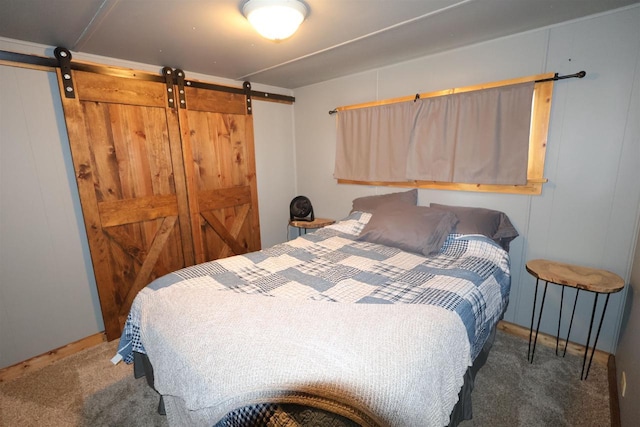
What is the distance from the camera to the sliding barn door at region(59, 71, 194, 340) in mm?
2242

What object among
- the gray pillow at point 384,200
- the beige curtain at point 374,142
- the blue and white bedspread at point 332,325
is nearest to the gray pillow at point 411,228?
the blue and white bedspread at point 332,325

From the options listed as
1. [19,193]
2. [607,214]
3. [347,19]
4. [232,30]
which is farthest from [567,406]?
[19,193]

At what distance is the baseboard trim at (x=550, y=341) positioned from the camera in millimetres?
1995

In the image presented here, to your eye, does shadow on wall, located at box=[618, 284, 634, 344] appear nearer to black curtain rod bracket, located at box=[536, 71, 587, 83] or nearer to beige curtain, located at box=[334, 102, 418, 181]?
black curtain rod bracket, located at box=[536, 71, 587, 83]

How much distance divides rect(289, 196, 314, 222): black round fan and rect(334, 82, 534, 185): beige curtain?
658mm

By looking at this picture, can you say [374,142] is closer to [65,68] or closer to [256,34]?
[256,34]

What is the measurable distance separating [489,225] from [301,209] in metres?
2.08

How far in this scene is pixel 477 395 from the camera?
1.76 metres

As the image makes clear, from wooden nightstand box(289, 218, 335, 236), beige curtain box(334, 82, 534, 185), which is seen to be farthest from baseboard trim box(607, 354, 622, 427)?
wooden nightstand box(289, 218, 335, 236)

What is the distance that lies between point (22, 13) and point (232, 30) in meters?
1.14

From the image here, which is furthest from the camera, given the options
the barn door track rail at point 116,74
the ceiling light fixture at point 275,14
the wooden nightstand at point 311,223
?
the wooden nightstand at point 311,223

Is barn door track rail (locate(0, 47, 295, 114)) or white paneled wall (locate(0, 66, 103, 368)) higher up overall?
barn door track rail (locate(0, 47, 295, 114))

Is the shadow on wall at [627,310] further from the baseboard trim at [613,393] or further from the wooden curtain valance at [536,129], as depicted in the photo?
the wooden curtain valance at [536,129]

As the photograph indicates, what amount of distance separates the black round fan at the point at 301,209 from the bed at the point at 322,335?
4.85ft
